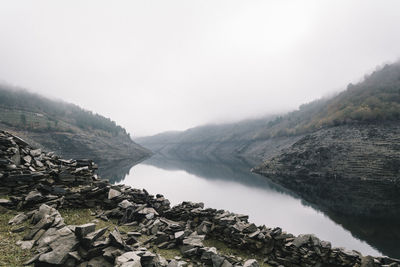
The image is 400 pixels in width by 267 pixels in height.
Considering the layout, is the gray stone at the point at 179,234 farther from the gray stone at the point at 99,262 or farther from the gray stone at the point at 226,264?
the gray stone at the point at 99,262

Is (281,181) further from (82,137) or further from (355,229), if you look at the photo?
(82,137)

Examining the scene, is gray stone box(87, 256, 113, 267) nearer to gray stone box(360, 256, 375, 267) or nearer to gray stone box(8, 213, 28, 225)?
gray stone box(8, 213, 28, 225)

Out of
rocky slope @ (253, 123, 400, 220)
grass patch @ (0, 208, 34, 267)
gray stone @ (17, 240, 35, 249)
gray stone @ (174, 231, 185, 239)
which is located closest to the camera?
grass patch @ (0, 208, 34, 267)

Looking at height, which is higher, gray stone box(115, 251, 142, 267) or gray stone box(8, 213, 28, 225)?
gray stone box(115, 251, 142, 267)

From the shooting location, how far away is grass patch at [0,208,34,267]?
27.0 feet

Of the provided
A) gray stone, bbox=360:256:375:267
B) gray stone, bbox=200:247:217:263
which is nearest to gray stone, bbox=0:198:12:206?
gray stone, bbox=200:247:217:263

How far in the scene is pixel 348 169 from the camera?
281 feet

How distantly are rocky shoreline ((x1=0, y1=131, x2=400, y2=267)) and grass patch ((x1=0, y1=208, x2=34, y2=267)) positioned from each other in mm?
338

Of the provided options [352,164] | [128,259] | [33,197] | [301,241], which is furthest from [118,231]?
[352,164]

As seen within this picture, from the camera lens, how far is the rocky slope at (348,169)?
54312mm

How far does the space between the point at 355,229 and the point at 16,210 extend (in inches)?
1930

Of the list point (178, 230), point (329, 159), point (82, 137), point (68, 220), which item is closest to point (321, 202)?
point (329, 159)

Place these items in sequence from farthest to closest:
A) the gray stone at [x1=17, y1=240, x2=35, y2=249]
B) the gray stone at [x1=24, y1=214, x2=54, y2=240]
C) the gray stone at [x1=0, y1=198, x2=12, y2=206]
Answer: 1. the gray stone at [x1=0, y1=198, x2=12, y2=206]
2. the gray stone at [x1=24, y1=214, x2=54, y2=240]
3. the gray stone at [x1=17, y1=240, x2=35, y2=249]

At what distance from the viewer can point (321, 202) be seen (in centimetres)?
5550
